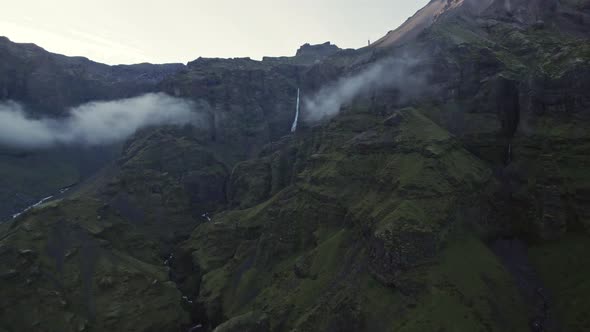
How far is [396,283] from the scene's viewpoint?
18712cm

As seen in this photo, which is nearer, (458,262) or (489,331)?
(489,331)

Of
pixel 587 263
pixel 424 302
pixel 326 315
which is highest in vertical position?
pixel 587 263

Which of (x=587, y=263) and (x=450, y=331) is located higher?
(x=587, y=263)

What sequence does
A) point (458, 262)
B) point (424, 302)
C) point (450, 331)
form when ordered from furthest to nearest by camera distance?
point (458, 262)
point (424, 302)
point (450, 331)

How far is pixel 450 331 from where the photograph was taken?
16612 cm

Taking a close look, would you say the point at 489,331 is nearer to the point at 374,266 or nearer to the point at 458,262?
the point at 458,262

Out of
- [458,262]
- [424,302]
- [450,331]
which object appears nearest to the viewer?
[450,331]

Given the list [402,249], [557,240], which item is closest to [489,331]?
[402,249]

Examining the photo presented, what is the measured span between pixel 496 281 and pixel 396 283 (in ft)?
128

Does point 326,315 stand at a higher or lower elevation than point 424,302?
lower

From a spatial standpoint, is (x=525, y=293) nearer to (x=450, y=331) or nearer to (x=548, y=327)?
(x=548, y=327)

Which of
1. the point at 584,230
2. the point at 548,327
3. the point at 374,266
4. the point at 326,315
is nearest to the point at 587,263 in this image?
the point at 584,230

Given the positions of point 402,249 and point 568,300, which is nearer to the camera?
point 568,300

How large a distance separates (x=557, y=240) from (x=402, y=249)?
66777 millimetres
